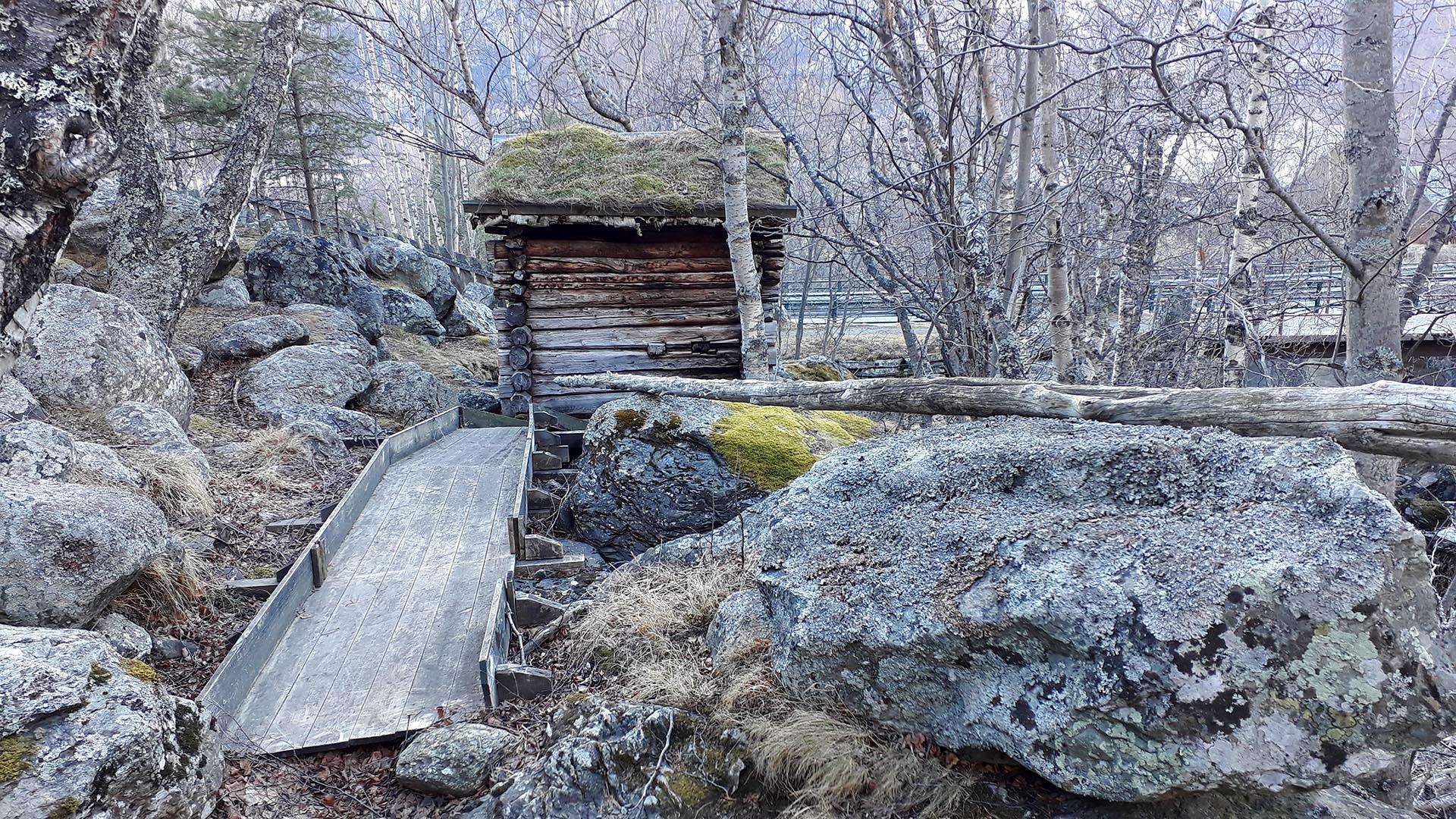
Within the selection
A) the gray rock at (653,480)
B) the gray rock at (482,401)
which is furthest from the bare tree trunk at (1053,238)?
the gray rock at (482,401)

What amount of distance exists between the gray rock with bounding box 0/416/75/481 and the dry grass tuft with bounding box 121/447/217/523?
0.65m

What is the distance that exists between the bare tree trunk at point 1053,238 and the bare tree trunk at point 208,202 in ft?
31.8

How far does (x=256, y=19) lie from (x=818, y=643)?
21578 millimetres

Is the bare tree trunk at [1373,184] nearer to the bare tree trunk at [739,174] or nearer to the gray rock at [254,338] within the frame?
the bare tree trunk at [739,174]

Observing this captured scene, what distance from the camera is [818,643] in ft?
9.82

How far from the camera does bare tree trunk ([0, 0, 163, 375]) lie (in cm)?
276

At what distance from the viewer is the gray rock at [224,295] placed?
14.8 meters

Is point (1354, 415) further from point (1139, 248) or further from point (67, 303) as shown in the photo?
point (67, 303)

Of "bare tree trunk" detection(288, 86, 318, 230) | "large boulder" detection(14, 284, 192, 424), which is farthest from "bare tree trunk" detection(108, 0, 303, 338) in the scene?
"bare tree trunk" detection(288, 86, 318, 230)

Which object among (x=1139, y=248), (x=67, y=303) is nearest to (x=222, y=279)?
(x=67, y=303)

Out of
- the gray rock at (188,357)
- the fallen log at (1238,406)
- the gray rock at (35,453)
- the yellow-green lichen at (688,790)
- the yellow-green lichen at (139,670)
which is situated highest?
the fallen log at (1238,406)

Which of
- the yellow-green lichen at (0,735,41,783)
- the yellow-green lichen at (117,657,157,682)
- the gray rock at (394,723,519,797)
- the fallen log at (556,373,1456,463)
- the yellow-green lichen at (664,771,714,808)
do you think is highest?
the fallen log at (556,373,1456,463)

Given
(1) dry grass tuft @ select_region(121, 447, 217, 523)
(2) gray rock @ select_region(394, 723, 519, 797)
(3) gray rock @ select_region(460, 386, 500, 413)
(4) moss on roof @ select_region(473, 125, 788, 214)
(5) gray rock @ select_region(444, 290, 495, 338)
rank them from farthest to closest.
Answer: (5) gray rock @ select_region(444, 290, 495, 338) → (3) gray rock @ select_region(460, 386, 500, 413) → (4) moss on roof @ select_region(473, 125, 788, 214) → (1) dry grass tuft @ select_region(121, 447, 217, 523) → (2) gray rock @ select_region(394, 723, 519, 797)

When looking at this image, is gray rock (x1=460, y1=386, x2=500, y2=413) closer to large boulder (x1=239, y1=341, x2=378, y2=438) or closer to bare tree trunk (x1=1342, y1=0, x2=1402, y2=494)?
large boulder (x1=239, y1=341, x2=378, y2=438)
